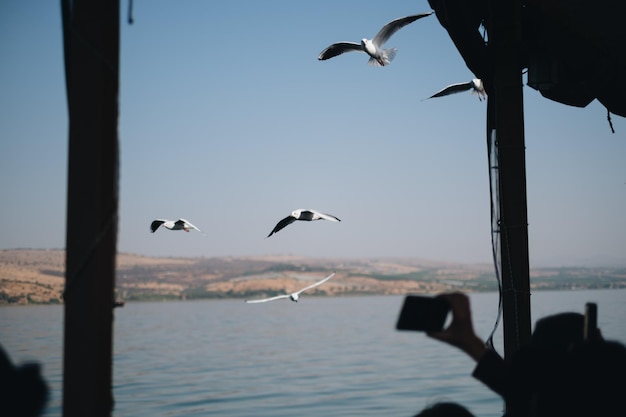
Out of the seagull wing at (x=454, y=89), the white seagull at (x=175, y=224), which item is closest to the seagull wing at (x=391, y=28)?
the seagull wing at (x=454, y=89)

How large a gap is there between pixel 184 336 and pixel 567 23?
29.5 m

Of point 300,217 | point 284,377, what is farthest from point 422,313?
point 284,377

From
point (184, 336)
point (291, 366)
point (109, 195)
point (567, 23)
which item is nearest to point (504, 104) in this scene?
point (567, 23)

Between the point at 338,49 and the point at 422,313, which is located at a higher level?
the point at 338,49

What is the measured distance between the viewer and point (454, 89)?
6.58m

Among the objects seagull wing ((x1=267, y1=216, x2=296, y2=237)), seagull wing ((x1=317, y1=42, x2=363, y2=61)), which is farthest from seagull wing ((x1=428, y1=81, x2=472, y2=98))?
seagull wing ((x1=267, y1=216, x2=296, y2=237))

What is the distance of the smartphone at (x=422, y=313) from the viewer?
2.17 metres

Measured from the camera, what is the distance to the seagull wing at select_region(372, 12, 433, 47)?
592 cm

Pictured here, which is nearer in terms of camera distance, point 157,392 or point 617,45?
point 617,45

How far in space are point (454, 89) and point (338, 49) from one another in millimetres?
1453

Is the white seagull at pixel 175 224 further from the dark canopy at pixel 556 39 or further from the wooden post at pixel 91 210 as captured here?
the wooden post at pixel 91 210

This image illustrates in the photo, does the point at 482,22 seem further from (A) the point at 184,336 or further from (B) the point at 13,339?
(A) the point at 184,336

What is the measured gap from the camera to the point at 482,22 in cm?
446

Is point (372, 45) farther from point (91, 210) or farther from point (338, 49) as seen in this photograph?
point (91, 210)
